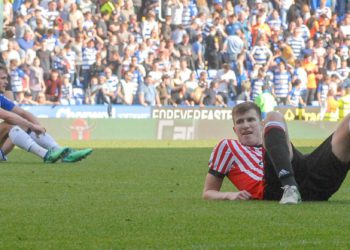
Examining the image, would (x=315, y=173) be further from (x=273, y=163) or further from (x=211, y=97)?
(x=211, y=97)

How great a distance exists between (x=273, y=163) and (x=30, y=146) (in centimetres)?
780

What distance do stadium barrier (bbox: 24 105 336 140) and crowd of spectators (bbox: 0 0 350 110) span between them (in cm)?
43

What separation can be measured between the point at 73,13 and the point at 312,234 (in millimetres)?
25432

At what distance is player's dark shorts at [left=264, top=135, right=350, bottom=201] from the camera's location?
30.2ft

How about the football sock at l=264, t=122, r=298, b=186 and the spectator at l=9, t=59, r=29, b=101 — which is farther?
the spectator at l=9, t=59, r=29, b=101

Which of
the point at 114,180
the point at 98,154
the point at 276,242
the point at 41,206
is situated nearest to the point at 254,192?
the point at 41,206

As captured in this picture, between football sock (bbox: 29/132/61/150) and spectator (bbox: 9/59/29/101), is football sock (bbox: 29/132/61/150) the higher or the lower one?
the higher one

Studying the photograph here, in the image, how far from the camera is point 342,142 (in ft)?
29.8

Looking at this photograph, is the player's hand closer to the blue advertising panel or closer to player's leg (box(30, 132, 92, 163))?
player's leg (box(30, 132, 92, 163))

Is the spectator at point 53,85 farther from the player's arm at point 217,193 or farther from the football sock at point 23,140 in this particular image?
the player's arm at point 217,193

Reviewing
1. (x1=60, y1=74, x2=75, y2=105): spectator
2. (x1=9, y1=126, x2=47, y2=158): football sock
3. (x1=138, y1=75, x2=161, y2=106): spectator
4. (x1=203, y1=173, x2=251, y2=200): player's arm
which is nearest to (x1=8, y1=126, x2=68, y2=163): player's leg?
(x1=9, y1=126, x2=47, y2=158): football sock

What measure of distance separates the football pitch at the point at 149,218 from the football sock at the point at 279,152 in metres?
0.26

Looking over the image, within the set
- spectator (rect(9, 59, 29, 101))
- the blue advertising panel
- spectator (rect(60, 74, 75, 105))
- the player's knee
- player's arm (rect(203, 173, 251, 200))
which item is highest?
player's arm (rect(203, 173, 251, 200))

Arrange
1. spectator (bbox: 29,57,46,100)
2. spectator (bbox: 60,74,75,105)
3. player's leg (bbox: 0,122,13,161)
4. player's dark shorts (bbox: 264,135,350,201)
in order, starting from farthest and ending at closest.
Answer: spectator (bbox: 60,74,75,105) < spectator (bbox: 29,57,46,100) < player's leg (bbox: 0,122,13,161) < player's dark shorts (bbox: 264,135,350,201)
